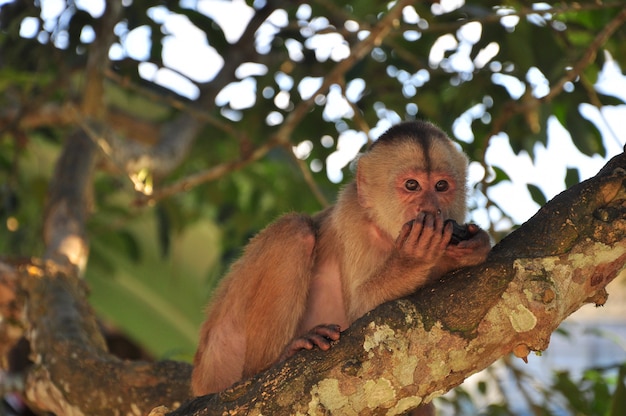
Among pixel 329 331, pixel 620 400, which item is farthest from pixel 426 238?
pixel 620 400

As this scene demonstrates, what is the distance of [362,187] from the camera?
3209mm

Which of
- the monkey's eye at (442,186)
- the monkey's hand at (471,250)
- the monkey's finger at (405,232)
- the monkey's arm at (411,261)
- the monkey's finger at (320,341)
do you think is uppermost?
the monkey's eye at (442,186)

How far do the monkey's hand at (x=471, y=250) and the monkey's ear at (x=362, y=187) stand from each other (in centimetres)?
77

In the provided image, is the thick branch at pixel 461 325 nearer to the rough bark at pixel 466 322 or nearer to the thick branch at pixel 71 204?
the rough bark at pixel 466 322

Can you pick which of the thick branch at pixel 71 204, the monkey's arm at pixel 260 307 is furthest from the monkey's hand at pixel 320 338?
the thick branch at pixel 71 204

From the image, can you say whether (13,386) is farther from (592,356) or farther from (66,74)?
(592,356)

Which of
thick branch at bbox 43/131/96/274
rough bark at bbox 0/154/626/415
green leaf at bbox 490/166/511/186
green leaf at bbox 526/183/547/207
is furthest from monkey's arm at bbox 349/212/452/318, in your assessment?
thick branch at bbox 43/131/96/274

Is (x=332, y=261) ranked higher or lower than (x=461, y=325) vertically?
higher

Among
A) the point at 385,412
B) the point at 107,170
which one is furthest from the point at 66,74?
the point at 385,412

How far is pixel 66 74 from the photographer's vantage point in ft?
13.8

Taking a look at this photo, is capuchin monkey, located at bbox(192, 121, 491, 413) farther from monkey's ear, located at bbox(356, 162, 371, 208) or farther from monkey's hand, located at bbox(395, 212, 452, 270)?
monkey's hand, located at bbox(395, 212, 452, 270)

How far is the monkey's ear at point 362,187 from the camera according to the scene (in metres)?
3.18

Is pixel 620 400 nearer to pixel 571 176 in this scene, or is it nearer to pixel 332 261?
pixel 571 176

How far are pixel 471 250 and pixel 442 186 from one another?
787mm
